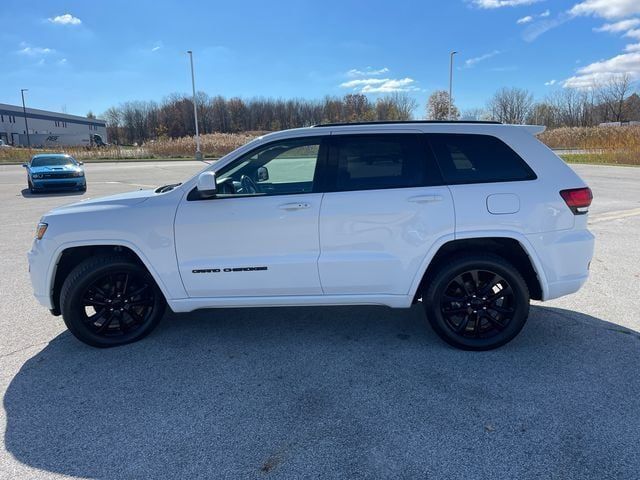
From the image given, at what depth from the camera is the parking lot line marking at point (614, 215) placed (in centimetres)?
897

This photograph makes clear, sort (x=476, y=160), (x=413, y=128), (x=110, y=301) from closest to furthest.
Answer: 1. (x=476, y=160)
2. (x=413, y=128)
3. (x=110, y=301)

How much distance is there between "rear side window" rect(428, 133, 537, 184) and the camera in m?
3.64

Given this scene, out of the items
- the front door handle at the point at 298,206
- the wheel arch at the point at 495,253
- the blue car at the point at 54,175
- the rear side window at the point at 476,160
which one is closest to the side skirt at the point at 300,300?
the wheel arch at the point at 495,253

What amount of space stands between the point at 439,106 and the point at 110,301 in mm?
55958

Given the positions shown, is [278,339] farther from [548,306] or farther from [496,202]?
[548,306]

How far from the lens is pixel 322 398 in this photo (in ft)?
10.2

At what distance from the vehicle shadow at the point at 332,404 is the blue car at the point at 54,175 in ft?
46.4

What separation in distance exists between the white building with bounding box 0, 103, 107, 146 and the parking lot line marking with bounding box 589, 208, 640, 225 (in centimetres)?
10107

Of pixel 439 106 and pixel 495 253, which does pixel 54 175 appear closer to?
pixel 495 253

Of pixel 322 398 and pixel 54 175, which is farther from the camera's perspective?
pixel 54 175

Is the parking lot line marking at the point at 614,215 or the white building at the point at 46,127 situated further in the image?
the white building at the point at 46,127

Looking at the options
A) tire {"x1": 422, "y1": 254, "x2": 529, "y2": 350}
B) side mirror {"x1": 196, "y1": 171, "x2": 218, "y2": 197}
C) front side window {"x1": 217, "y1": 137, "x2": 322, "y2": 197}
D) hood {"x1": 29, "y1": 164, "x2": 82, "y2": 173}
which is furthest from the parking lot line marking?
hood {"x1": 29, "y1": 164, "x2": 82, "y2": 173}

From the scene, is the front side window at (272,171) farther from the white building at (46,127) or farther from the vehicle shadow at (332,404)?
the white building at (46,127)

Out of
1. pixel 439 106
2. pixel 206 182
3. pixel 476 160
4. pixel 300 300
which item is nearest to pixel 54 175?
pixel 206 182
